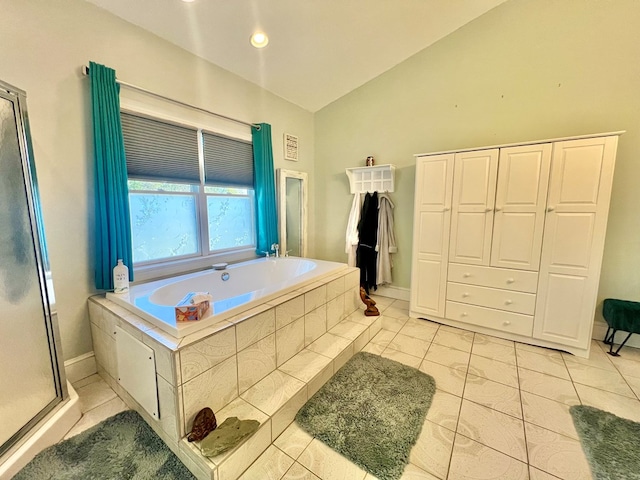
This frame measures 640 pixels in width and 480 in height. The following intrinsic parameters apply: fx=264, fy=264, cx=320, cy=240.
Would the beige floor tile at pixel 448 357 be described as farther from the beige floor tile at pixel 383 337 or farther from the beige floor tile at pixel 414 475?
the beige floor tile at pixel 414 475

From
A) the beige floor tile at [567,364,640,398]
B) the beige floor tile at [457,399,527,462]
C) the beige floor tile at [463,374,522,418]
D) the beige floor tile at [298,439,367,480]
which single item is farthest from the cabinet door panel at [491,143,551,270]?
the beige floor tile at [298,439,367,480]

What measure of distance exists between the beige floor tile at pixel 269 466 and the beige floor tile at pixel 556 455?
3.83 feet

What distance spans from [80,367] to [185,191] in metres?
1.52

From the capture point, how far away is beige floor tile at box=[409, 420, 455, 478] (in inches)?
48.5

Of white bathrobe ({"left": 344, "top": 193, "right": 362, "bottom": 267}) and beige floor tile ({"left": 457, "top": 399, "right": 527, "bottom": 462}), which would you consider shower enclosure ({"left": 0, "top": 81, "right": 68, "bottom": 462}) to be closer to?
beige floor tile ({"left": 457, "top": 399, "right": 527, "bottom": 462})

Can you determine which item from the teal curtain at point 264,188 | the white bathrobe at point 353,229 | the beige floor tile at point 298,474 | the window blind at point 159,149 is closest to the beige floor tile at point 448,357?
the beige floor tile at point 298,474

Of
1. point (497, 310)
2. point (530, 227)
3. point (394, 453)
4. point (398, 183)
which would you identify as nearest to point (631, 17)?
point (530, 227)

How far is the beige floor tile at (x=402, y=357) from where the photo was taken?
80.3 inches

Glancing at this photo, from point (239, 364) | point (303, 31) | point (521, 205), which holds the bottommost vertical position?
point (239, 364)

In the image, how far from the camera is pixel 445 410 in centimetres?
157

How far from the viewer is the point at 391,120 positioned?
3.15 meters

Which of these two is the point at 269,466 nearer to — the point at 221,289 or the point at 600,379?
the point at 221,289

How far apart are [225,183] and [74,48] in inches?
52.7

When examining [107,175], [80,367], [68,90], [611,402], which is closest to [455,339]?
[611,402]
